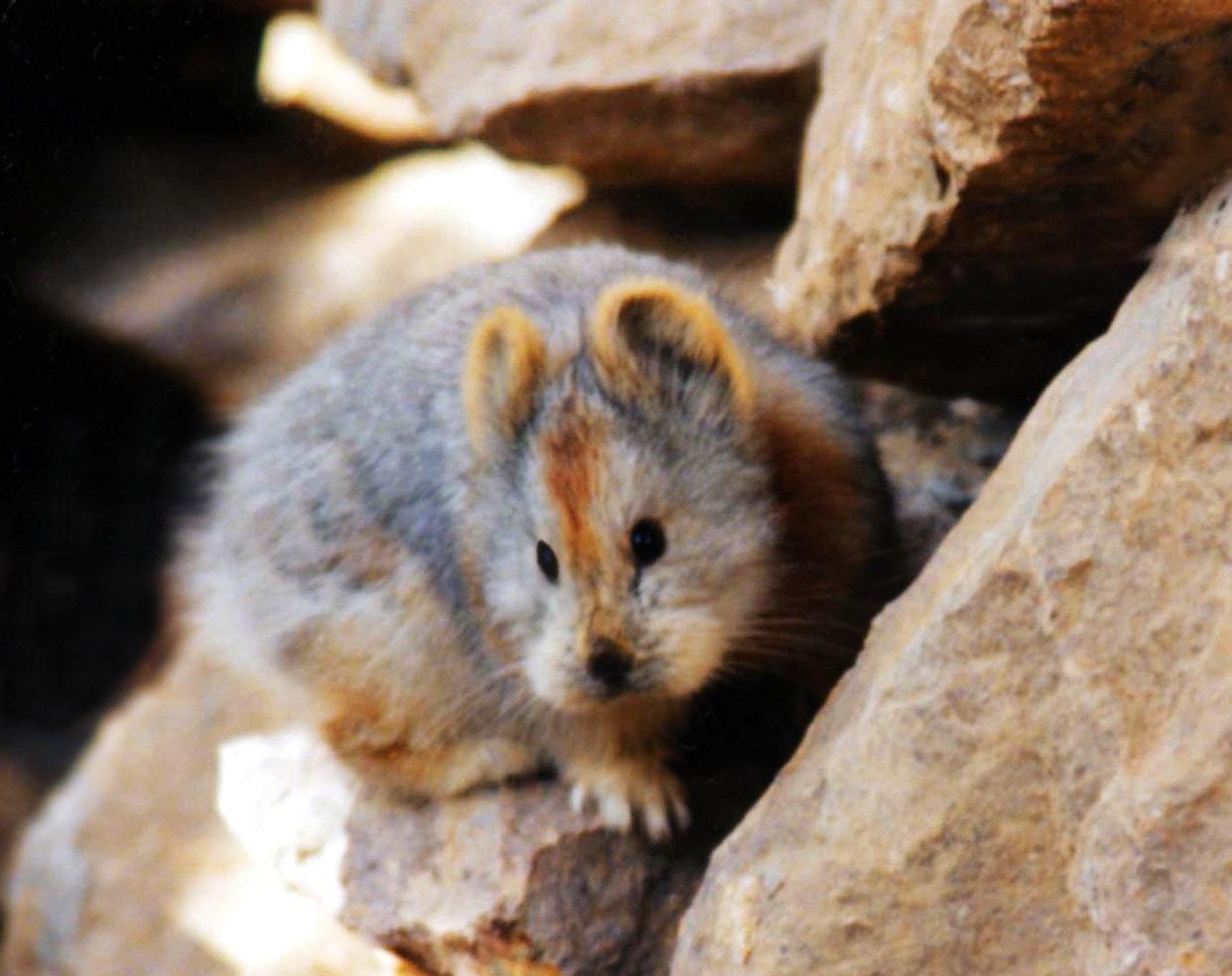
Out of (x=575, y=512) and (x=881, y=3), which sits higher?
(x=881, y=3)

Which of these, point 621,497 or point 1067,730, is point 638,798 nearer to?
point 621,497

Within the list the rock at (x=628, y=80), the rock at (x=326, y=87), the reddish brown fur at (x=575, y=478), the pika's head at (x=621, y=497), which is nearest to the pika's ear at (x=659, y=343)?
the pika's head at (x=621, y=497)

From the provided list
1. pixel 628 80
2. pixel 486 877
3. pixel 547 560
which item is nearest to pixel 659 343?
pixel 547 560

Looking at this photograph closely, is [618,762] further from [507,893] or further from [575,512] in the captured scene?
[575,512]

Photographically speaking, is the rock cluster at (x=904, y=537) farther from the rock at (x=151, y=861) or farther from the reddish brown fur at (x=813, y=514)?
the reddish brown fur at (x=813, y=514)

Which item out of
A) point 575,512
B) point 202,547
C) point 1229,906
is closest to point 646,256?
point 575,512
